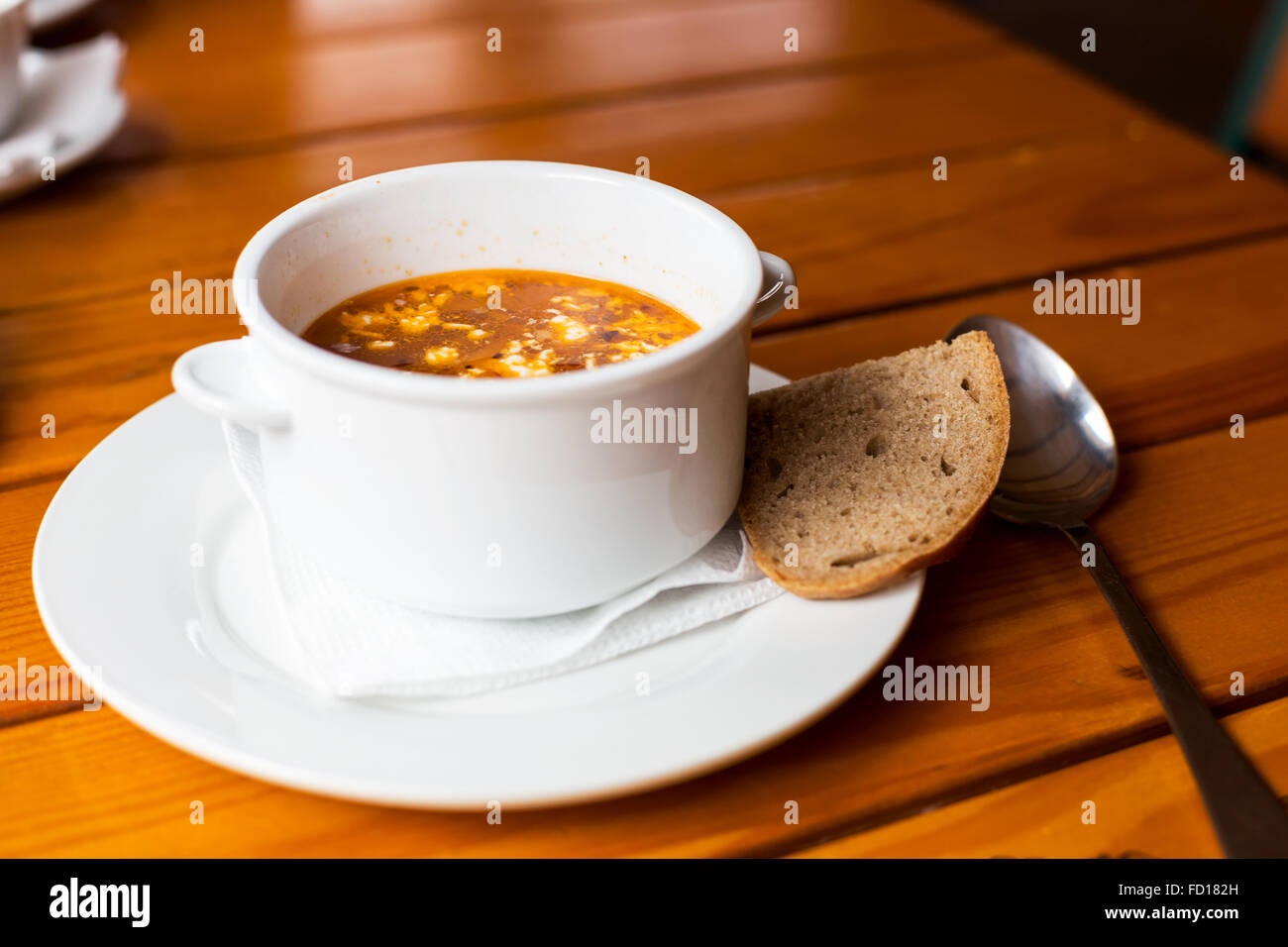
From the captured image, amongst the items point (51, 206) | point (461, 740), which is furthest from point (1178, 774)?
point (51, 206)

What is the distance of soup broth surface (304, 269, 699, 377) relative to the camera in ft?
3.05

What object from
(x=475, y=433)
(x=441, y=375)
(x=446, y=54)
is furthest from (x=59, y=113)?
(x=475, y=433)

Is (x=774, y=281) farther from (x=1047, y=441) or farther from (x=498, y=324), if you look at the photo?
(x=1047, y=441)

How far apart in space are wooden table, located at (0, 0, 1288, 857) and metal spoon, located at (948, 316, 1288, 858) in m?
0.03

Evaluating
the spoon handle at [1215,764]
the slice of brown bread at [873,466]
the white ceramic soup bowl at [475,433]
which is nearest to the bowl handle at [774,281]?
the white ceramic soup bowl at [475,433]

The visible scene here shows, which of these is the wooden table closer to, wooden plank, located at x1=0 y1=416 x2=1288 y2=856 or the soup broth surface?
wooden plank, located at x1=0 y1=416 x2=1288 y2=856

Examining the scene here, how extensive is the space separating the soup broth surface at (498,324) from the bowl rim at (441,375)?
10cm

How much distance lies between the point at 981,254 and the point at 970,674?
2.59 feet

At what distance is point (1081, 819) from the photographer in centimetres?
77

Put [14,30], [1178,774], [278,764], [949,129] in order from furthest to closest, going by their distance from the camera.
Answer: [949,129], [14,30], [1178,774], [278,764]

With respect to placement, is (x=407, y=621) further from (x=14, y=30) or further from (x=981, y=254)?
(x=14, y=30)

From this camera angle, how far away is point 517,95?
1.88 m

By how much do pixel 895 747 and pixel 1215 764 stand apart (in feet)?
0.65

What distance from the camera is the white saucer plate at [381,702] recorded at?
698 millimetres
